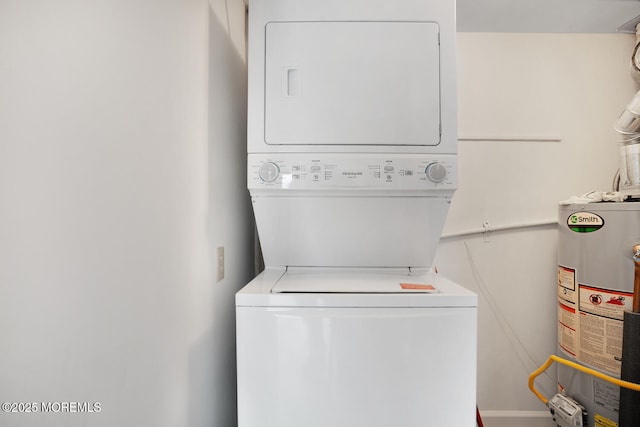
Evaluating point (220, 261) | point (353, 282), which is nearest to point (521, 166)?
point (353, 282)

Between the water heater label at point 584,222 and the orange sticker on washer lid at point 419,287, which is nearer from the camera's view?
the orange sticker on washer lid at point 419,287

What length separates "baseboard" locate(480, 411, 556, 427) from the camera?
213 centimetres

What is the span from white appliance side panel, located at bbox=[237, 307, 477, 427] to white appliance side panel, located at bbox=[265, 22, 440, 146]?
71cm

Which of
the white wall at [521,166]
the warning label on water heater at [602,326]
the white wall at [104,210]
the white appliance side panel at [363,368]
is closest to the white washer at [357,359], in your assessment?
the white appliance side panel at [363,368]

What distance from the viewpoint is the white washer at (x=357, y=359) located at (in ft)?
3.50

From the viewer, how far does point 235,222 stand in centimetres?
159

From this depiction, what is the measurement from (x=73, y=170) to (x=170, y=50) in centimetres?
50

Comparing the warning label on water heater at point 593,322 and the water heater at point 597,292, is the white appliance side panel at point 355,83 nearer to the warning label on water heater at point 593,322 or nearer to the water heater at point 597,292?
the water heater at point 597,292

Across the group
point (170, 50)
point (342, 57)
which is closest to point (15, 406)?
point (170, 50)

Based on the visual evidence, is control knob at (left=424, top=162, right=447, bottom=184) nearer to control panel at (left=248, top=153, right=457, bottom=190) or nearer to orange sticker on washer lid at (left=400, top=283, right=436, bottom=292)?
control panel at (left=248, top=153, right=457, bottom=190)

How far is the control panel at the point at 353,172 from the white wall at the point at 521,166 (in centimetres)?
99

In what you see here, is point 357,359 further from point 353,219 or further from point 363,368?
point 353,219

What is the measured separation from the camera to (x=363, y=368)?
1068 millimetres
